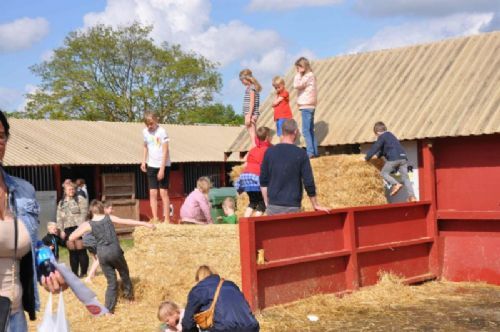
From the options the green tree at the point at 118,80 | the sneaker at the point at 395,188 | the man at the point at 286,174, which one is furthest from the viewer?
the green tree at the point at 118,80

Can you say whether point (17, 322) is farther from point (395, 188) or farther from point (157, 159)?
point (395, 188)

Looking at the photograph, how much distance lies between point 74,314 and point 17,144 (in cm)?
1602

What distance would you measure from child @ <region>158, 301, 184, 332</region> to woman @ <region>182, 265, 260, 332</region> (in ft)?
2.90

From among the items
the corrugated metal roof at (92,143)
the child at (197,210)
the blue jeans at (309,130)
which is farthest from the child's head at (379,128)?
the corrugated metal roof at (92,143)

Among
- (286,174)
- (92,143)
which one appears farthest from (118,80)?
(286,174)

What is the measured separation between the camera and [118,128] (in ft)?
104

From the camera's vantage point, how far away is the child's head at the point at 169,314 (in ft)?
24.2

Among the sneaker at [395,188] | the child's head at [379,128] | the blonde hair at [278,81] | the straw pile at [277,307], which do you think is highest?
the blonde hair at [278,81]

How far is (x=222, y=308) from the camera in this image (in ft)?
20.1

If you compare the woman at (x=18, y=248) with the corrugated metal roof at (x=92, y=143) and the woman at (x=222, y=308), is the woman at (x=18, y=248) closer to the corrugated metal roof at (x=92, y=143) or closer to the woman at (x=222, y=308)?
the woman at (x=222, y=308)

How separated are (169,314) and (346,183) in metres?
4.67

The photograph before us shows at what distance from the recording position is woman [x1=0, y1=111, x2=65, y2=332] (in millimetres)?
3941

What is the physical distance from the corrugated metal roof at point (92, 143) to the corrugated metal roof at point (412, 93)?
37.7ft

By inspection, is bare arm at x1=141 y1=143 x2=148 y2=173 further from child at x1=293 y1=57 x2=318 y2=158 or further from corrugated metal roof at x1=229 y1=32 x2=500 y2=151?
corrugated metal roof at x1=229 y1=32 x2=500 y2=151
